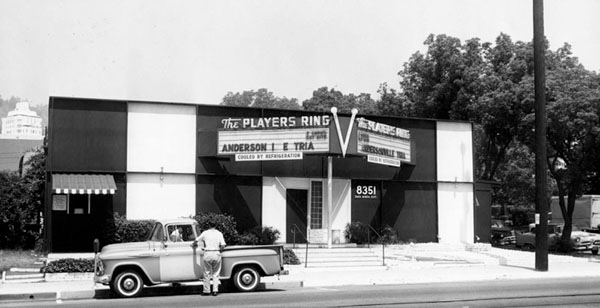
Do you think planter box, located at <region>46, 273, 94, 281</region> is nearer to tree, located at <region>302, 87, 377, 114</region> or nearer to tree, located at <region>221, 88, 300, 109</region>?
tree, located at <region>302, 87, 377, 114</region>

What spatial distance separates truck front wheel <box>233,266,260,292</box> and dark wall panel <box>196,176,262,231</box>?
10.5 meters

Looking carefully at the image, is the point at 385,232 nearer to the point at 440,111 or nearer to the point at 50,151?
the point at 50,151

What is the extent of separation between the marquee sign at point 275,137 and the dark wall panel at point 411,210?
5.68 metres

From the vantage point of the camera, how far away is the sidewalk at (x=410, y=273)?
61.8ft

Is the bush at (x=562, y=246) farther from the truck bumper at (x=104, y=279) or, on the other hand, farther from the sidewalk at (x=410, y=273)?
the truck bumper at (x=104, y=279)

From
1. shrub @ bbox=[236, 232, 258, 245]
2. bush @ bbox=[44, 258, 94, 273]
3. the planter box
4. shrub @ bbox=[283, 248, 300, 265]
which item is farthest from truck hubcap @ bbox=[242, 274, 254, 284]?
shrub @ bbox=[236, 232, 258, 245]

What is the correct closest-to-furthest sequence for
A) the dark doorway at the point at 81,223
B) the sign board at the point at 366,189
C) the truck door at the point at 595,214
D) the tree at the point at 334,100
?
the dark doorway at the point at 81,223 → the sign board at the point at 366,189 → the truck door at the point at 595,214 → the tree at the point at 334,100

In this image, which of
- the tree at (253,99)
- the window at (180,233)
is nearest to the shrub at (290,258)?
the window at (180,233)

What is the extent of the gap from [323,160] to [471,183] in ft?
25.4

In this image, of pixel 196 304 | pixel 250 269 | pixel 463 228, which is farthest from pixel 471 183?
pixel 196 304

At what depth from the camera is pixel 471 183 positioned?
112 feet

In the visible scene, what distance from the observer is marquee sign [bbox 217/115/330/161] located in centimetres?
2838

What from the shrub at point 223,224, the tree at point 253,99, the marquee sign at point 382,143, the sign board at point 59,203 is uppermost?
the tree at point 253,99

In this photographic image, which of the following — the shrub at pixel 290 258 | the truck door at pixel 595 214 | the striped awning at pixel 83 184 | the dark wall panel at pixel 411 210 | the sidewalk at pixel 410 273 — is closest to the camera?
the sidewalk at pixel 410 273
